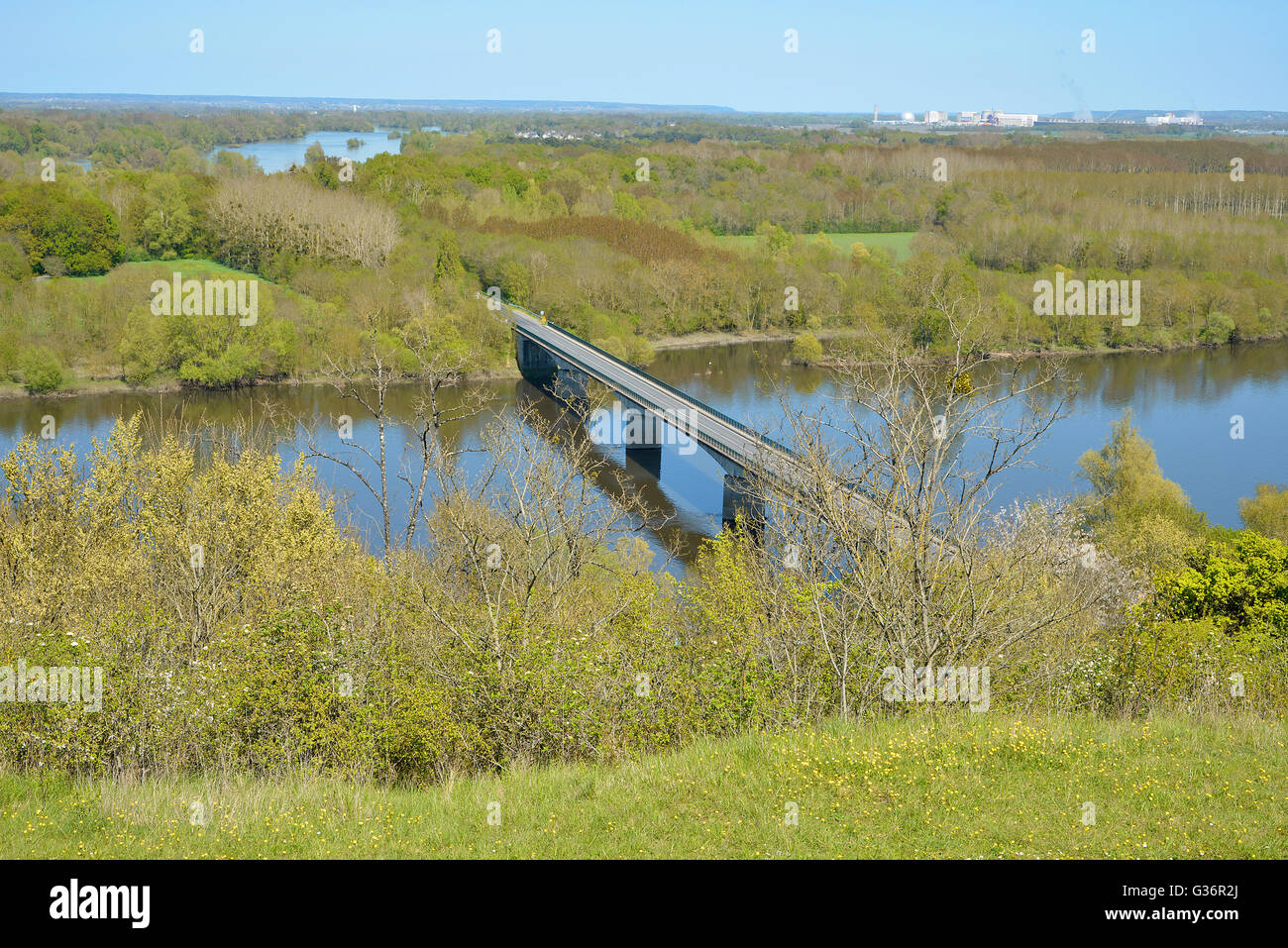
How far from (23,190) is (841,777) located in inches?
2715

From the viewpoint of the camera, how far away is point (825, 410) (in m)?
28.1

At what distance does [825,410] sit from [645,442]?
1082cm

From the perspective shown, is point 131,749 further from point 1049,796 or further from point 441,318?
point 441,318

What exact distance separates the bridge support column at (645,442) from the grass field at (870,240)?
41.5 meters

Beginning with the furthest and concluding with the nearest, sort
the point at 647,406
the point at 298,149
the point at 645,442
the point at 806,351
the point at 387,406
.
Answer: the point at 298,149, the point at 806,351, the point at 387,406, the point at 645,442, the point at 647,406

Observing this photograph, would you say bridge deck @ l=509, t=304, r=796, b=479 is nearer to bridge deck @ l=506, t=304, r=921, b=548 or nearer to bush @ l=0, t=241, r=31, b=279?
bridge deck @ l=506, t=304, r=921, b=548

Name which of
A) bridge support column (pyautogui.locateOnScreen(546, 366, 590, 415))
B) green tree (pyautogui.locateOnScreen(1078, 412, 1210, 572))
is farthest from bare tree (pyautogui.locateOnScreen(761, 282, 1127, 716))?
bridge support column (pyautogui.locateOnScreen(546, 366, 590, 415))

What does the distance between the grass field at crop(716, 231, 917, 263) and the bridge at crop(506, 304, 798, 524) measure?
27.9 m

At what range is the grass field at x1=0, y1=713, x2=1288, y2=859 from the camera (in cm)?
693

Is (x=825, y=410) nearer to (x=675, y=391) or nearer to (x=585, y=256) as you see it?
(x=675, y=391)

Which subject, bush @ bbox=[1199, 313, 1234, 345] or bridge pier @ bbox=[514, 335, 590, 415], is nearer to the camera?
bridge pier @ bbox=[514, 335, 590, 415]

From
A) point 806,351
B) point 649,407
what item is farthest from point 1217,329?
point 649,407

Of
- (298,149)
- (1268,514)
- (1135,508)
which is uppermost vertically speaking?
(298,149)

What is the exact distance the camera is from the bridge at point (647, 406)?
29469 mm
